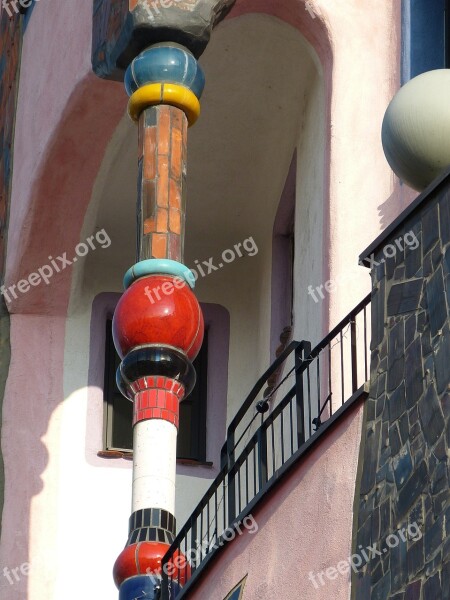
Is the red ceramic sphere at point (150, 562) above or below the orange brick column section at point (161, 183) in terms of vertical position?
below

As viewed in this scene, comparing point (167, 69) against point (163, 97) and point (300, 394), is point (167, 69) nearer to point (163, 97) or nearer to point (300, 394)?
point (163, 97)

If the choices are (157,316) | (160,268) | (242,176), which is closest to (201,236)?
(242,176)

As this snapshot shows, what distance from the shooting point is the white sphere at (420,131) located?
880 centimetres

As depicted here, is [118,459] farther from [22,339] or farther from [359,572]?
[359,572]

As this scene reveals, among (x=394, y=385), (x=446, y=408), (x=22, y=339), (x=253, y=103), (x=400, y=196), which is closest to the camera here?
(x=446, y=408)

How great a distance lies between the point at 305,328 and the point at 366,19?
6.14 feet

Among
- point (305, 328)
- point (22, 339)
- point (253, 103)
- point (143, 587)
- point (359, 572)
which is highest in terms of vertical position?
point (253, 103)

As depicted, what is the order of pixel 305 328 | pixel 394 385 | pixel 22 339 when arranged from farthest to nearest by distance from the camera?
pixel 22 339 → pixel 305 328 → pixel 394 385

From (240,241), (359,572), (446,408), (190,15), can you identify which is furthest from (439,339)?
(240,241)

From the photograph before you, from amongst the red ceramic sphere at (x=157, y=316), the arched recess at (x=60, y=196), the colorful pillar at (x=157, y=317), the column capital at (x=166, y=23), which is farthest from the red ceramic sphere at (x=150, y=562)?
the arched recess at (x=60, y=196)

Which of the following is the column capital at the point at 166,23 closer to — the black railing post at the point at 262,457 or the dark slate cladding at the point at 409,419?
the black railing post at the point at 262,457

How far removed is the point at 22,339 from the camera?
1460 cm

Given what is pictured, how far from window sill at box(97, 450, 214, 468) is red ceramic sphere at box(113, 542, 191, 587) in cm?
372

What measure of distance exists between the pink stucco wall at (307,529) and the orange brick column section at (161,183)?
1.96 m
